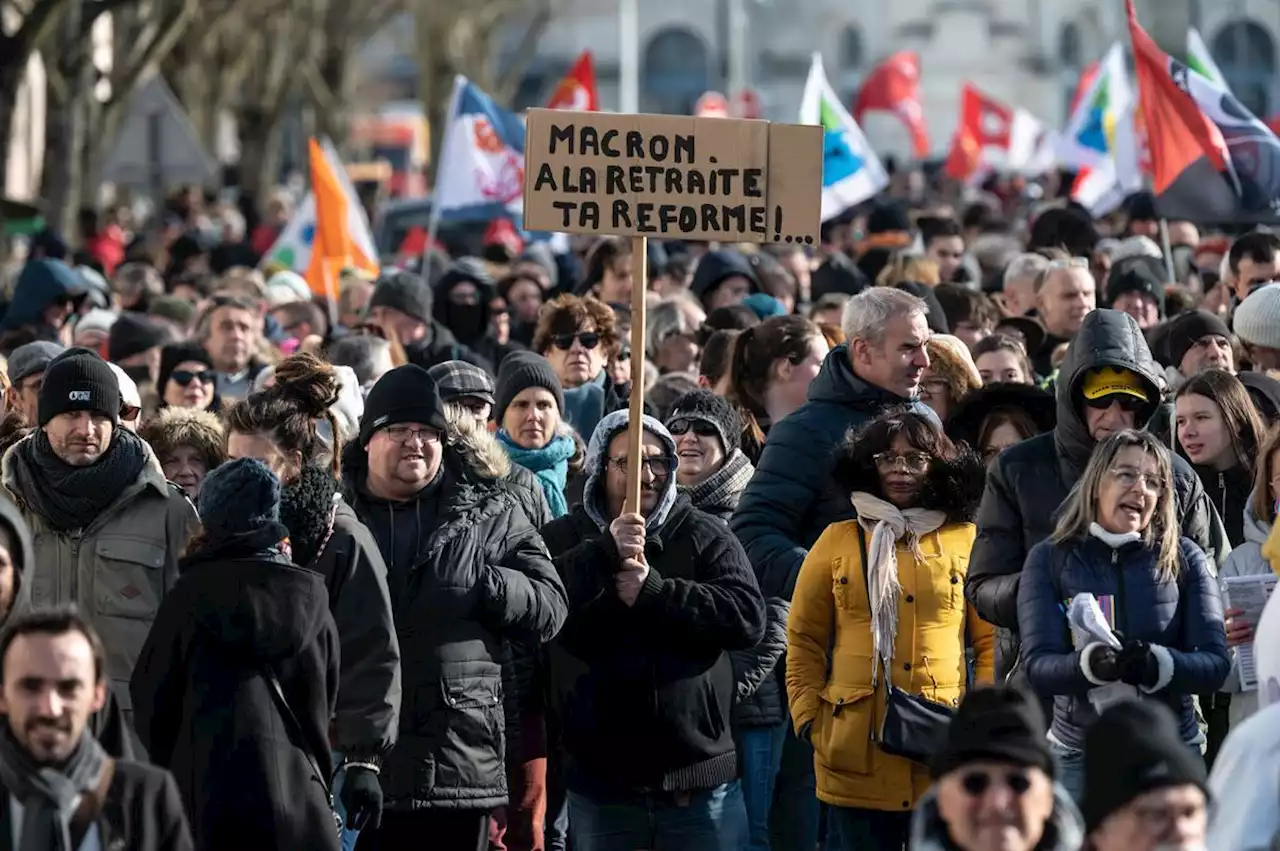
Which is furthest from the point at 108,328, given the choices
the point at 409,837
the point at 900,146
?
the point at 900,146

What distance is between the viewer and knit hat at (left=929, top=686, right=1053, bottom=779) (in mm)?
5301

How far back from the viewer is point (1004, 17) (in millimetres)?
82500

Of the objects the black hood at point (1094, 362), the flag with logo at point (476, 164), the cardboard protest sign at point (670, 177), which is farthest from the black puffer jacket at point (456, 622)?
the flag with logo at point (476, 164)

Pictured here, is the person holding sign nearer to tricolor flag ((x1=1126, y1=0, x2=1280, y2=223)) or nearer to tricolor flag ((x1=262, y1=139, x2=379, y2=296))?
tricolor flag ((x1=1126, y1=0, x2=1280, y2=223))

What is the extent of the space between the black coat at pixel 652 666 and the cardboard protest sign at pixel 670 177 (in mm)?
1039

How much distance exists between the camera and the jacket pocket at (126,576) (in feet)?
25.2

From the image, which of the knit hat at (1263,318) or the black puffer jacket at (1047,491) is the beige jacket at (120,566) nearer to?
the black puffer jacket at (1047,491)

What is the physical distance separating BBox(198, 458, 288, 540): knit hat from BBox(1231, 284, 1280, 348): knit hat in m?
4.37

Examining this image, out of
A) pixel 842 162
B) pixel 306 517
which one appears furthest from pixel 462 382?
pixel 842 162

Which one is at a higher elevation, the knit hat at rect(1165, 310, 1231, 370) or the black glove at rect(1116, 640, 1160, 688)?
the knit hat at rect(1165, 310, 1231, 370)

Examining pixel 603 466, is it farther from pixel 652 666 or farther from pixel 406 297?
pixel 406 297

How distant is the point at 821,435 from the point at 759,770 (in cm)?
105

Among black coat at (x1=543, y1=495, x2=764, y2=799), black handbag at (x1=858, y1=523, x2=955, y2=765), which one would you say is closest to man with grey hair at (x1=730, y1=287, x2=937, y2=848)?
black coat at (x1=543, y1=495, x2=764, y2=799)

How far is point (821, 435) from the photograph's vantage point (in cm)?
823
